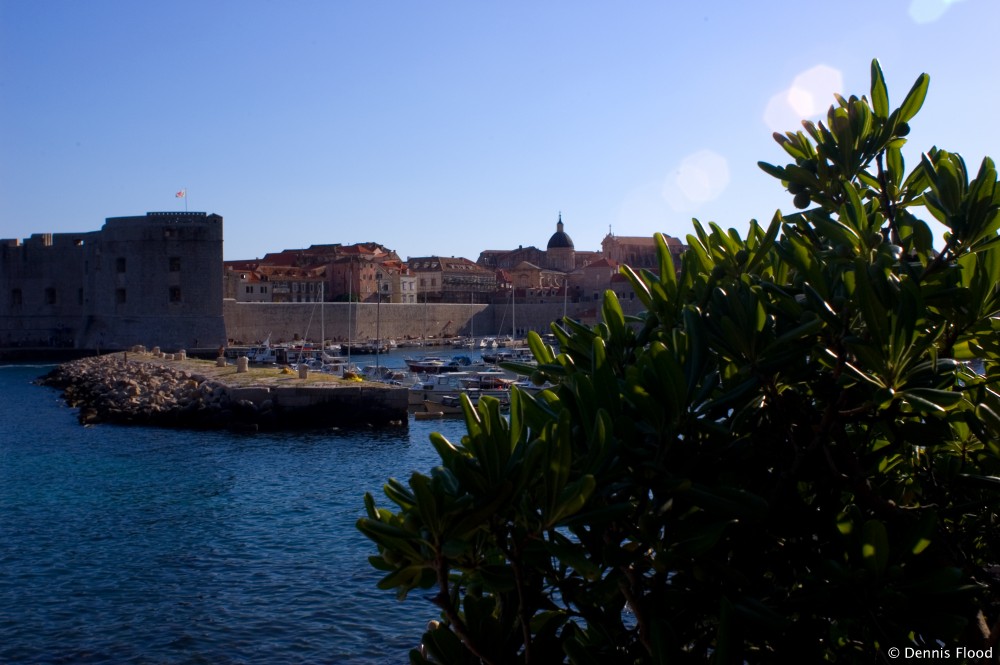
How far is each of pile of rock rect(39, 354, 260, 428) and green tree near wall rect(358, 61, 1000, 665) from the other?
16078 mm

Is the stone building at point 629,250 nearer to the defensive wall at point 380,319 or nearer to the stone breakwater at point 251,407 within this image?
the defensive wall at point 380,319

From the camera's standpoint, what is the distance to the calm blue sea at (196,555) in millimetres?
6625

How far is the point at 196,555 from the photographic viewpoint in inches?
348

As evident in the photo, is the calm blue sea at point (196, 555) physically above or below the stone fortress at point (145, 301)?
below

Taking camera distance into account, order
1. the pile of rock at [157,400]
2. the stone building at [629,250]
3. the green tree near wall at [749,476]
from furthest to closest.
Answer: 1. the stone building at [629,250]
2. the pile of rock at [157,400]
3. the green tree near wall at [749,476]

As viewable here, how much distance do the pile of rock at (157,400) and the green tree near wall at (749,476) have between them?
16.1m

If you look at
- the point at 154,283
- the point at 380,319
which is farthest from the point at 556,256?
the point at 154,283

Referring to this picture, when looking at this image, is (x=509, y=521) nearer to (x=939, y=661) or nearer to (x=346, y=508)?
(x=939, y=661)

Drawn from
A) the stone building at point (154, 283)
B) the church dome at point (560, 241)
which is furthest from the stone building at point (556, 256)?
the stone building at point (154, 283)

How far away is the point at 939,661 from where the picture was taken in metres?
1.91

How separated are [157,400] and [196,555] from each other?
11.2 metres

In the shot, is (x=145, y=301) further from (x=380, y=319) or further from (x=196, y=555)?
(x=196, y=555)

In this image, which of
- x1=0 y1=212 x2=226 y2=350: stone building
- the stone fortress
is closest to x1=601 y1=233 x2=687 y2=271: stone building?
the stone fortress
